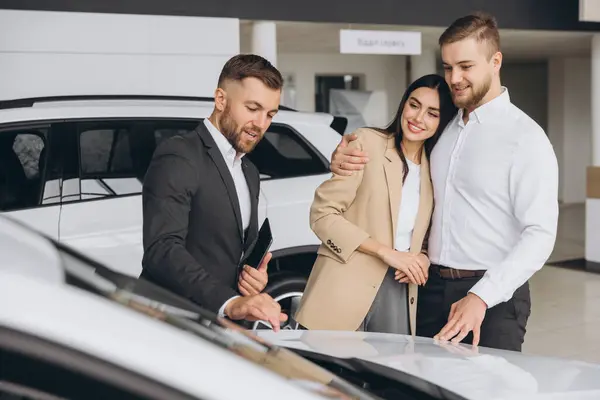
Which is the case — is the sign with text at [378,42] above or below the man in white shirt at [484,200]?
above

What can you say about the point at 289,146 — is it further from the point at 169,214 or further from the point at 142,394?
the point at 142,394

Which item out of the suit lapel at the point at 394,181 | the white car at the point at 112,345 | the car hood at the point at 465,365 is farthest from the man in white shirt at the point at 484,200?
the white car at the point at 112,345

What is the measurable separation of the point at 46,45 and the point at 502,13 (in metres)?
4.90

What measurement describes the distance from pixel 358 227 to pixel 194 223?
1.92 feet

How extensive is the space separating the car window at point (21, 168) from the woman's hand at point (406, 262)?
89.4 inches

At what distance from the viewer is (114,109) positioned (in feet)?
15.7

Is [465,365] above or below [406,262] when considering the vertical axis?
below

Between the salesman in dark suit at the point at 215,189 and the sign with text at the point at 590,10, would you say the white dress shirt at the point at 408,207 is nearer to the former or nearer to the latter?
the salesman in dark suit at the point at 215,189

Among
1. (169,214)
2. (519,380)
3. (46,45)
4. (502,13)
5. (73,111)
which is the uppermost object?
(502,13)

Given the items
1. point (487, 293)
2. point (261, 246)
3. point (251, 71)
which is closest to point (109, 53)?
point (251, 71)

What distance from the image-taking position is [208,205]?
107 inches

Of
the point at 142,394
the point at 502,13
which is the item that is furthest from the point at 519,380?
the point at 502,13

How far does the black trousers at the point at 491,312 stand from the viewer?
2.91 metres

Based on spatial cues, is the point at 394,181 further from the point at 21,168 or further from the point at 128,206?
the point at 21,168
